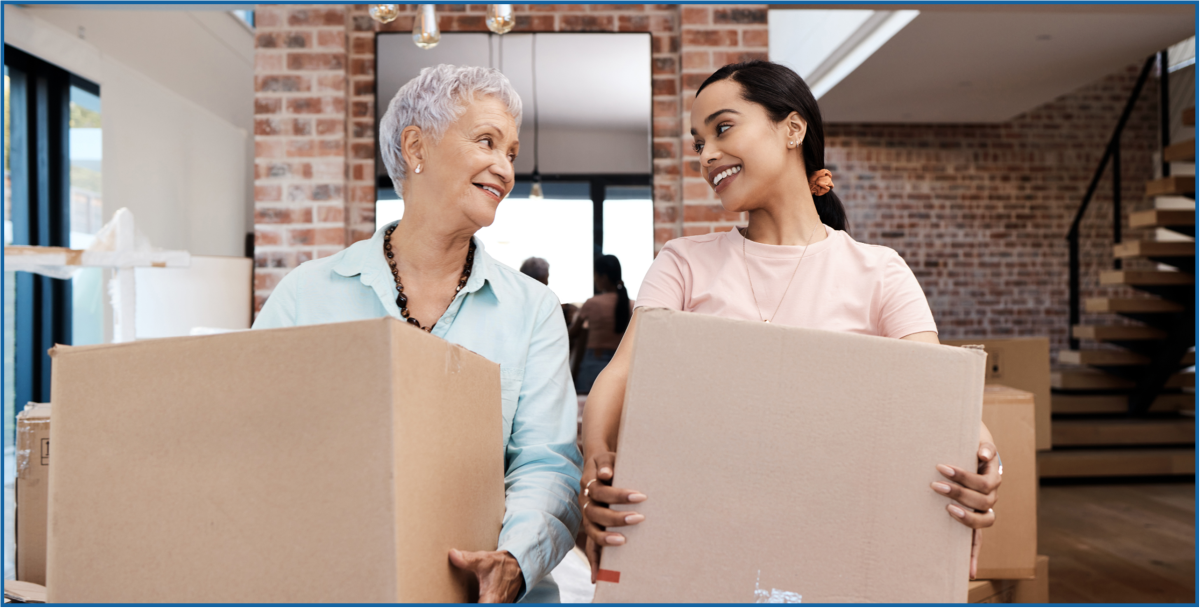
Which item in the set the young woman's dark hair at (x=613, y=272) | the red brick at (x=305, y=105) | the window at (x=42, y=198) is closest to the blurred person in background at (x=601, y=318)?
the young woman's dark hair at (x=613, y=272)

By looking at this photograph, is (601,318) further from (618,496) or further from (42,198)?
(42,198)

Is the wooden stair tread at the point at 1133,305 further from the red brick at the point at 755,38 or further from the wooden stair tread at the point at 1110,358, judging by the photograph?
the red brick at the point at 755,38

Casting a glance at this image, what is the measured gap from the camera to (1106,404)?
5203 mm

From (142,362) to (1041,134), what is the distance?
7.59m

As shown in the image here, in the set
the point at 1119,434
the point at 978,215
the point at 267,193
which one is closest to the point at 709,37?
the point at 267,193

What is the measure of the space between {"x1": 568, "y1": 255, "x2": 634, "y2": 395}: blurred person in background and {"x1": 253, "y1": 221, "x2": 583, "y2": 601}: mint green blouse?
5.05 ft

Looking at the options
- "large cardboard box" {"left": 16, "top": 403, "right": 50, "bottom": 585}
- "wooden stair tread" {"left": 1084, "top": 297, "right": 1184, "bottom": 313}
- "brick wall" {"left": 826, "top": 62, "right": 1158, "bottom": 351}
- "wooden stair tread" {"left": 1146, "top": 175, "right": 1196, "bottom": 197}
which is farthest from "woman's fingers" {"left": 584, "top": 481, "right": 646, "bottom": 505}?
"brick wall" {"left": 826, "top": 62, "right": 1158, "bottom": 351}

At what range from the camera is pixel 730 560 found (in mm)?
717

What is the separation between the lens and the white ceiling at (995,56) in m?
3.83

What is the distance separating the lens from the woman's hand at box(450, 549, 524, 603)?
0.76 meters

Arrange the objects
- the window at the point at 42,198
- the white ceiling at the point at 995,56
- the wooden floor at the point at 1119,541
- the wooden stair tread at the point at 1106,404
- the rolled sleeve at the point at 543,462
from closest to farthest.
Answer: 1. the rolled sleeve at the point at 543,462
2. the wooden floor at the point at 1119,541
3. the window at the point at 42,198
4. the white ceiling at the point at 995,56
5. the wooden stair tread at the point at 1106,404

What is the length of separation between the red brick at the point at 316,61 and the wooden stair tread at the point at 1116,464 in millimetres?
4360

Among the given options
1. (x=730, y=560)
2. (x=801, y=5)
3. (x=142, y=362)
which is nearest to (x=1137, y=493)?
(x=801, y=5)

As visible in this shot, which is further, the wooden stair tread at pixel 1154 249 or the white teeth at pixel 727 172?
the wooden stair tread at pixel 1154 249
